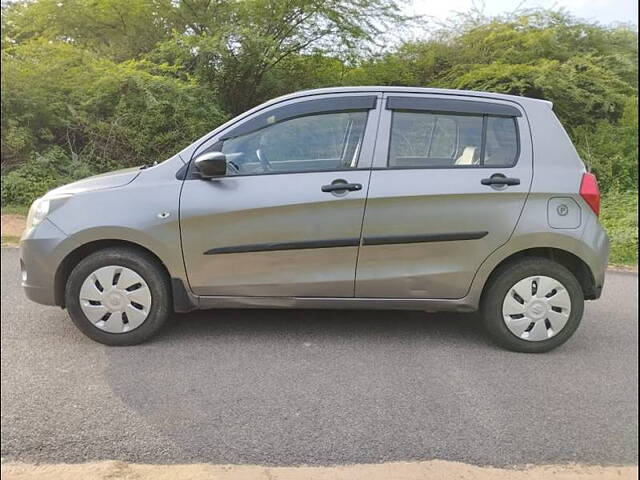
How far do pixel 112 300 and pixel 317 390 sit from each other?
102 cm

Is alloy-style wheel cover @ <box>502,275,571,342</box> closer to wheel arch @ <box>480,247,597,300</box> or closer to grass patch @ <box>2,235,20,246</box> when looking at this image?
wheel arch @ <box>480,247,597,300</box>

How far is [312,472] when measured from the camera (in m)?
1.58

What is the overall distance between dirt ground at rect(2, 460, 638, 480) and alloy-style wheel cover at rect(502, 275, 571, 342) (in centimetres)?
84

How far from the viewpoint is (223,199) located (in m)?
1.75

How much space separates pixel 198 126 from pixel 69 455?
1.17 m

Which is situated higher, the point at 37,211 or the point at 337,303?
the point at 37,211

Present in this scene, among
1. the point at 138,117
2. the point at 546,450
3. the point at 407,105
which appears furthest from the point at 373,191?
the point at 546,450

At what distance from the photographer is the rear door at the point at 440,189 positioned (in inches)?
57.1

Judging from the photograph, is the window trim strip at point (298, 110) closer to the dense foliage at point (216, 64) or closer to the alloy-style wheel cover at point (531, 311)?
the dense foliage at point (216, 64)

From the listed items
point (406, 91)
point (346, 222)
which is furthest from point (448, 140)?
point (346, 222)

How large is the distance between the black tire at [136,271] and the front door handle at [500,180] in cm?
138

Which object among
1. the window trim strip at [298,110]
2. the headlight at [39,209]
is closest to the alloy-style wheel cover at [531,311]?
the window trim strip at [298,110]

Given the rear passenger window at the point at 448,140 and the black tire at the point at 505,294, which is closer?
the rear passenger window at the point at 448,140

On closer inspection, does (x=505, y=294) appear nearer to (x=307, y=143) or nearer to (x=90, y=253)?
(x=307, y=143)
